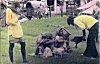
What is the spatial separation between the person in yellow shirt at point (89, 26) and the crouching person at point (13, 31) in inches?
23.4

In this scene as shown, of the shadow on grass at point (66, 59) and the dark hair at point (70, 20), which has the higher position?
the dark hair at point (70, 20)

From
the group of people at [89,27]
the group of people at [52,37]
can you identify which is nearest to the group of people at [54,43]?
the group of people at [52,37]

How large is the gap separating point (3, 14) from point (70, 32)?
32.1 inches

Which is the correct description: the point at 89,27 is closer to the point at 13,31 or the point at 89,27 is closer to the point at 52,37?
the point at 52,37

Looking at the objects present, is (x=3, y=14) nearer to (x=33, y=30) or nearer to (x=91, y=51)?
(x=33, y=30)

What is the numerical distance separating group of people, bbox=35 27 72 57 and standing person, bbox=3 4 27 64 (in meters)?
0.18

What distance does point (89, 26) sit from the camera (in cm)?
536

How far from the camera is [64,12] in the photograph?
5430 millimetres

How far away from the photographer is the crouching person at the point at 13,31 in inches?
216

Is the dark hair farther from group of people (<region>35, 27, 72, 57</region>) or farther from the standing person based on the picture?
the standing person

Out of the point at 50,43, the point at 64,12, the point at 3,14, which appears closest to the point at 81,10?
the point at 64,12

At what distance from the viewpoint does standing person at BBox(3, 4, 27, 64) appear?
18.0 ft

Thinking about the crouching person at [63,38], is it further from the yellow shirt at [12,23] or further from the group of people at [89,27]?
the yellow shirt at [12,23]

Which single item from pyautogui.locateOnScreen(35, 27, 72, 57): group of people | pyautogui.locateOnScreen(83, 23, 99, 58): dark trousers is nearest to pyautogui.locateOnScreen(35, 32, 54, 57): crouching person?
pyautogui.locateOnScreen(35, 27, 72, 57): group of people
